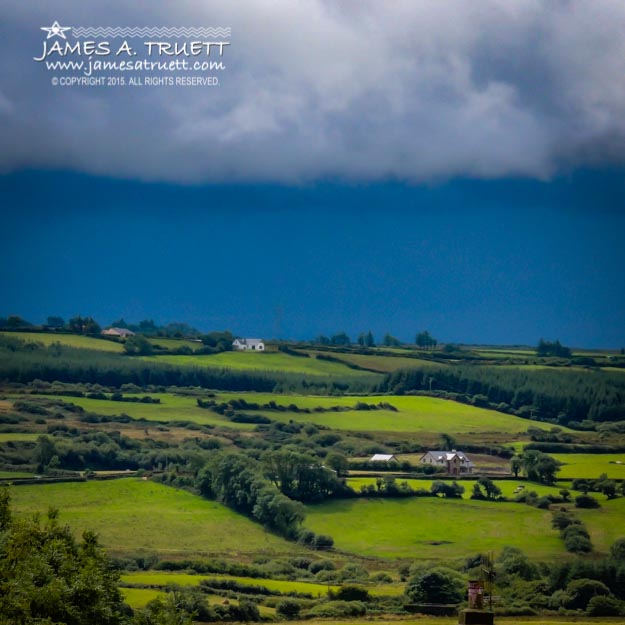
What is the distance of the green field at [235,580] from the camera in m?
73.4

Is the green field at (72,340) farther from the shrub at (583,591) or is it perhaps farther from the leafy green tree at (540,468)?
the shrub at (583,591)

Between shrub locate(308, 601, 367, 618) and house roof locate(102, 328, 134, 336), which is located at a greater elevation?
house roof locate(102, 328, 134, 336)

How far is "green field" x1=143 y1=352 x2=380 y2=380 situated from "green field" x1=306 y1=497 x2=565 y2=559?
62.9m

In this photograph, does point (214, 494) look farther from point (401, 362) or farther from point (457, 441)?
point (401, 362)

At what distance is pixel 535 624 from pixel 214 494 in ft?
130

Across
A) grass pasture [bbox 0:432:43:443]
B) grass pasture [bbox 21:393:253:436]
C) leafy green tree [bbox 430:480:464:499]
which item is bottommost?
leafy green tree [bbox 430:480:464:499]

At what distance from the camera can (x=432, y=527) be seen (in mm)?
95625

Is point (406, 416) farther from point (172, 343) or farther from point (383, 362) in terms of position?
point (172, 343)

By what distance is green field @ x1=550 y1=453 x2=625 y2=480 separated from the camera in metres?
112

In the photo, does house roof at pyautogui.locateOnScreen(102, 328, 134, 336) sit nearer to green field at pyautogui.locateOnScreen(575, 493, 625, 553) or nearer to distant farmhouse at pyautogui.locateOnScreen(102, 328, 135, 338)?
distant farmhouse at pyautogui.locateOnScreen(102, 328, 135, 338)

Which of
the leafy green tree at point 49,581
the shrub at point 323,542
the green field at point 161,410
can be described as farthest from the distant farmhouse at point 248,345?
the leafy green tree at point 49,581

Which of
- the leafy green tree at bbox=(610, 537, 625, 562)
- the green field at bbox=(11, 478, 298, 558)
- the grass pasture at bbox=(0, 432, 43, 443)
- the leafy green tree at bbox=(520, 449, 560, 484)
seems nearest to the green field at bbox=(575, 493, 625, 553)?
the leafy green tree at bbox=(610, 537, 625, 562)

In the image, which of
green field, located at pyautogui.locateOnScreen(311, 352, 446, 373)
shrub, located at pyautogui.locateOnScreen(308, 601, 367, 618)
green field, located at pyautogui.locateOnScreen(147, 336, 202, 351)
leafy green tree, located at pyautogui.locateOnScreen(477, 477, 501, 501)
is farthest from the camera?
green field, located at pyautogui.locateOnScreen(147, 336, 202, 351)

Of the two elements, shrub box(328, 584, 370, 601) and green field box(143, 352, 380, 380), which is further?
green field box(143, 352, 380, 380)
